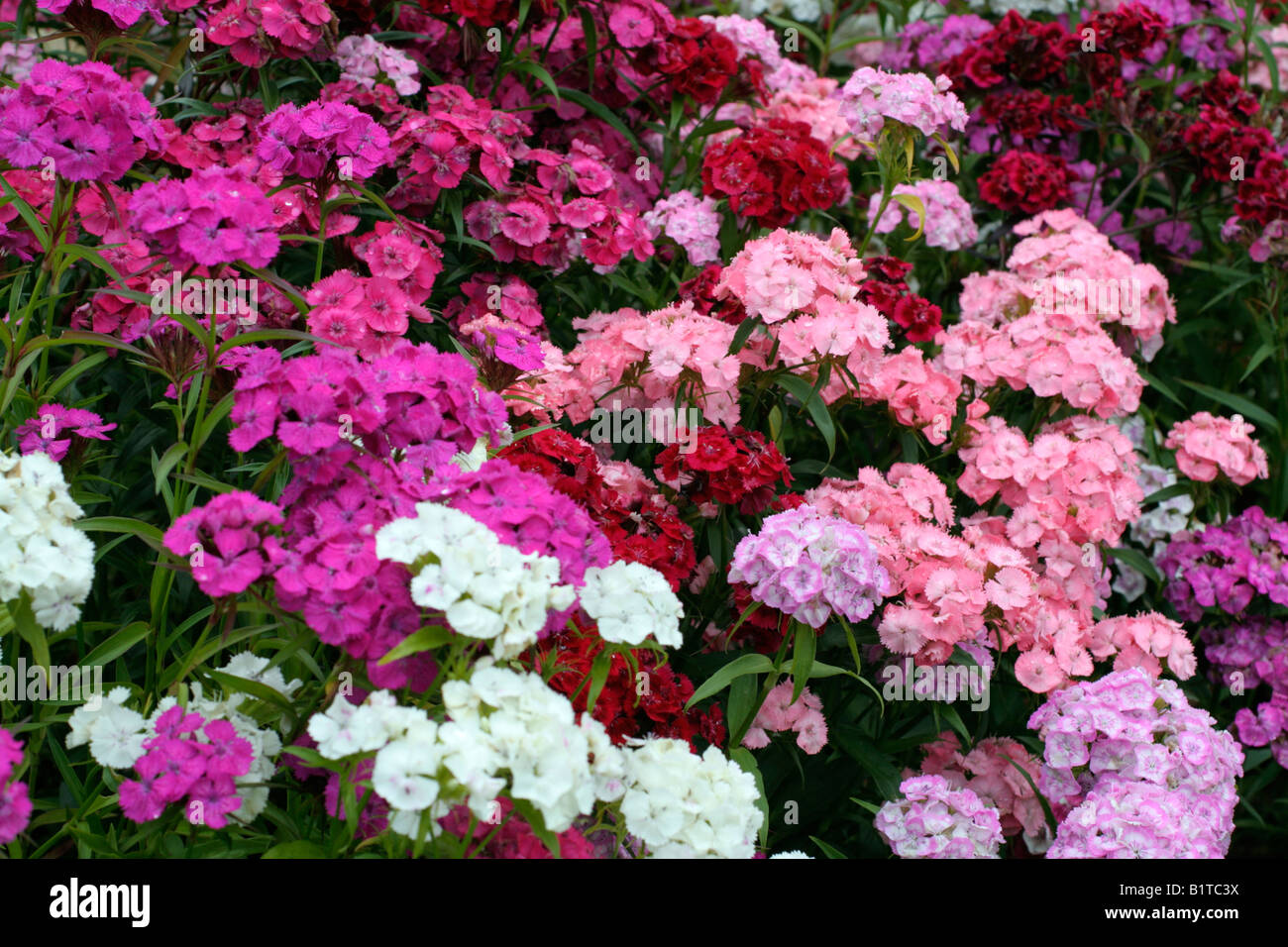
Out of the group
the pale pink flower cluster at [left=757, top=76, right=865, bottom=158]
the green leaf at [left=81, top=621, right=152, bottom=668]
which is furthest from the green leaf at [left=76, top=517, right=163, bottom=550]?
the pale pink flower cluster at [left=757, top=76, right=865, bottom=158]

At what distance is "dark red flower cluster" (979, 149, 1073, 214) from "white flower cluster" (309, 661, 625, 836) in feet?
8.58

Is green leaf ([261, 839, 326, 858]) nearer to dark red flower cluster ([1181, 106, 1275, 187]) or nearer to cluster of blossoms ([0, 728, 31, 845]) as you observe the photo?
cluster of blossoms ([0, 728, 31, 845])

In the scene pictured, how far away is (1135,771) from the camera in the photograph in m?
2.37

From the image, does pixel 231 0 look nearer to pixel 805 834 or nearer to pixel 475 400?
pixel 475 400

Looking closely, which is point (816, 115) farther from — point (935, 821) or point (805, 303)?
point (935, 821)

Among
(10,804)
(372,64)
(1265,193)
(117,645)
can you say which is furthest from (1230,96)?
(10,804)

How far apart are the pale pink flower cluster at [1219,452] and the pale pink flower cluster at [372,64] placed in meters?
2.27

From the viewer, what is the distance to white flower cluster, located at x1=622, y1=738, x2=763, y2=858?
1790 mm

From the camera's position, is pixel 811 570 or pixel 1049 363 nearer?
pixel 811 570

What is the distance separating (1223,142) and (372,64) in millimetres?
2458

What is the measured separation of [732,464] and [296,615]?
957 millimetres

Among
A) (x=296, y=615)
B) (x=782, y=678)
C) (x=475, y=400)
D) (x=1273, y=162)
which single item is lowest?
(x=782, y=678)

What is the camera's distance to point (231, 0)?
117 inches
